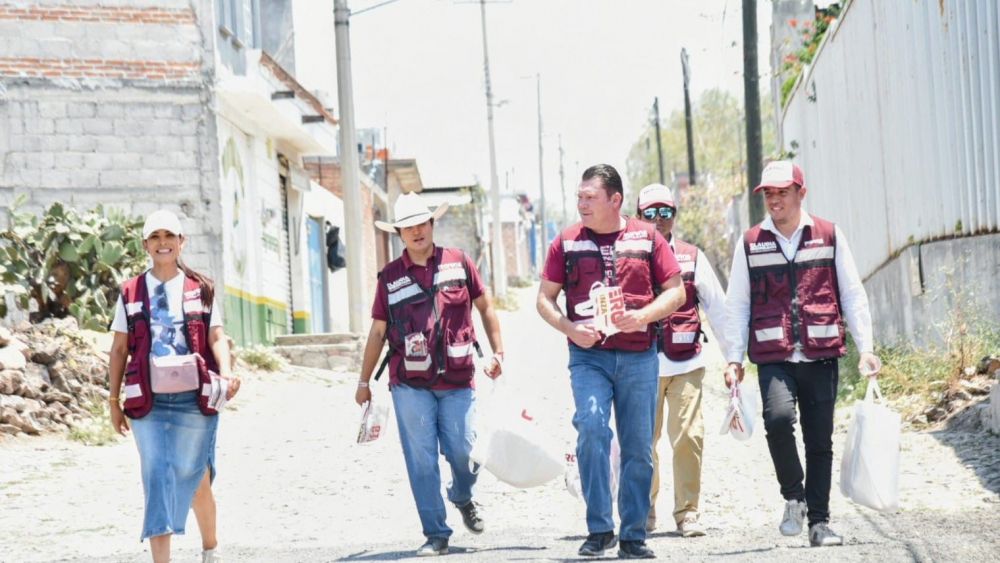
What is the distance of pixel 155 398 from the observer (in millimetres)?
7914

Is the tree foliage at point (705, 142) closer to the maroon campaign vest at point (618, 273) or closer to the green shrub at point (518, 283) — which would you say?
the green shrub at point (518, 283)

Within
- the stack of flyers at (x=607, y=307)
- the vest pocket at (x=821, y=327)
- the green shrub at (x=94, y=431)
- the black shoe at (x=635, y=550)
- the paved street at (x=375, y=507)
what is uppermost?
the stack of flyers at (x=607, y=307)

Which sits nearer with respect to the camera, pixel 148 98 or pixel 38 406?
pixel 38 406

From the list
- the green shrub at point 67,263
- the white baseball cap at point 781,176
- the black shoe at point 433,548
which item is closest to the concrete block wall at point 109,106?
the green shrub at point 67,263

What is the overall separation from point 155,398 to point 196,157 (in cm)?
1433

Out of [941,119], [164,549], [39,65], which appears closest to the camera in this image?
[164,549]

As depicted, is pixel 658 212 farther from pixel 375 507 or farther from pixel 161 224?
pixel 375 507

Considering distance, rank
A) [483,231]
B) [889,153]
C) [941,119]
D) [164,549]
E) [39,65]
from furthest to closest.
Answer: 1. [483,231]
2. [39,65]
3. [889,153]
4. [941,119]
5. [164,549]

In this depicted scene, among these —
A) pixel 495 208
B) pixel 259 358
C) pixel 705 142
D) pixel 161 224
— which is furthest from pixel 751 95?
pixel 705 142

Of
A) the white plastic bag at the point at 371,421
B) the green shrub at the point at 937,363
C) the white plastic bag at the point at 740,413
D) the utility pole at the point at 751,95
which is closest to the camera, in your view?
the white plastic bag at the point at 740,413

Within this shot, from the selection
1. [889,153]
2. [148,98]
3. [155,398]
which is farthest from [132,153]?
[155,398]

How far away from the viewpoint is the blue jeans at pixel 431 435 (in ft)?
29.2

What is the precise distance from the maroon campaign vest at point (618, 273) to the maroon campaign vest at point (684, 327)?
108 cm

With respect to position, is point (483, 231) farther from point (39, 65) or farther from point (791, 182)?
point (791, 182)
